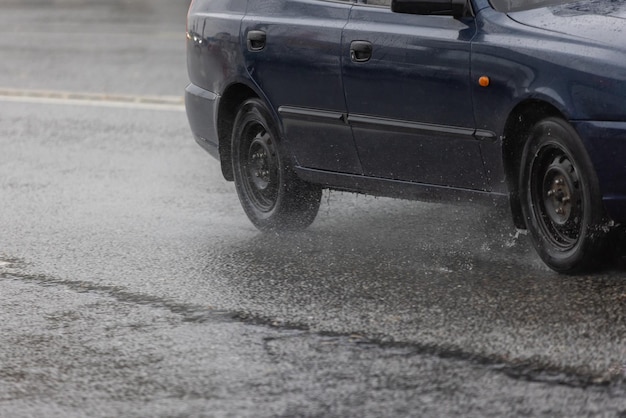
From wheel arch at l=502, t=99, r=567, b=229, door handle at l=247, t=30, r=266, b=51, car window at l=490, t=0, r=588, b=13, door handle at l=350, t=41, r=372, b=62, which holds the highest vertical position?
car window at l=490, t=0, r=588, b=13

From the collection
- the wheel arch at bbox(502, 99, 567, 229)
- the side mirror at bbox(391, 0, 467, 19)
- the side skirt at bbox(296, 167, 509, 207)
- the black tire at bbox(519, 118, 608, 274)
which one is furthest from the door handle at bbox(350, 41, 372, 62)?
the black tire at bbox(519, 118, 608, 274)

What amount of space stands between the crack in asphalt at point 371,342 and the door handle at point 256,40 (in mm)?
1694

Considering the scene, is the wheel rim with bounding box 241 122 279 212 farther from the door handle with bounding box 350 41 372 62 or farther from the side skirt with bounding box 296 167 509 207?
the door handle with bounding box 350 41 372 62

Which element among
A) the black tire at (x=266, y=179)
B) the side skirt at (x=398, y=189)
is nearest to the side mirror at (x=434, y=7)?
the side skirt at (x=398, y=189)

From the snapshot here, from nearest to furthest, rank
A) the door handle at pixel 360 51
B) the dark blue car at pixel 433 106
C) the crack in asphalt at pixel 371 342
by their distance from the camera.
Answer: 1. the crack in asphalt at pixel 371 342
2. the dark blue car at pixel 433 106
3. the door handle at pixel 360 51

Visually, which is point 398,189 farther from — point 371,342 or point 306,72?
point 371,342

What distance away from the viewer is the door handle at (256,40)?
8.00 metres

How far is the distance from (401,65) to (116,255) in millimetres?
1900

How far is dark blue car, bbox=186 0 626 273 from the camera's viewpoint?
6281 millimetres

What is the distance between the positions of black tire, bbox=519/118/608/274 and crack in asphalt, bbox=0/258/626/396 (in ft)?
3.75

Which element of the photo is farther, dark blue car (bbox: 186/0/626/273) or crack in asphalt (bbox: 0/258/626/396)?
dark blue car (bbox: 186/0/626/273)

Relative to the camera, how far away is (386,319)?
6.10 meters

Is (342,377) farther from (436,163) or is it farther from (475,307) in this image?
(436,163)

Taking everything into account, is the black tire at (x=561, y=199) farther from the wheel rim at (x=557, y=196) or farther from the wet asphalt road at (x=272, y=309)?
the wet asphalt road at (x=272, y=309)
